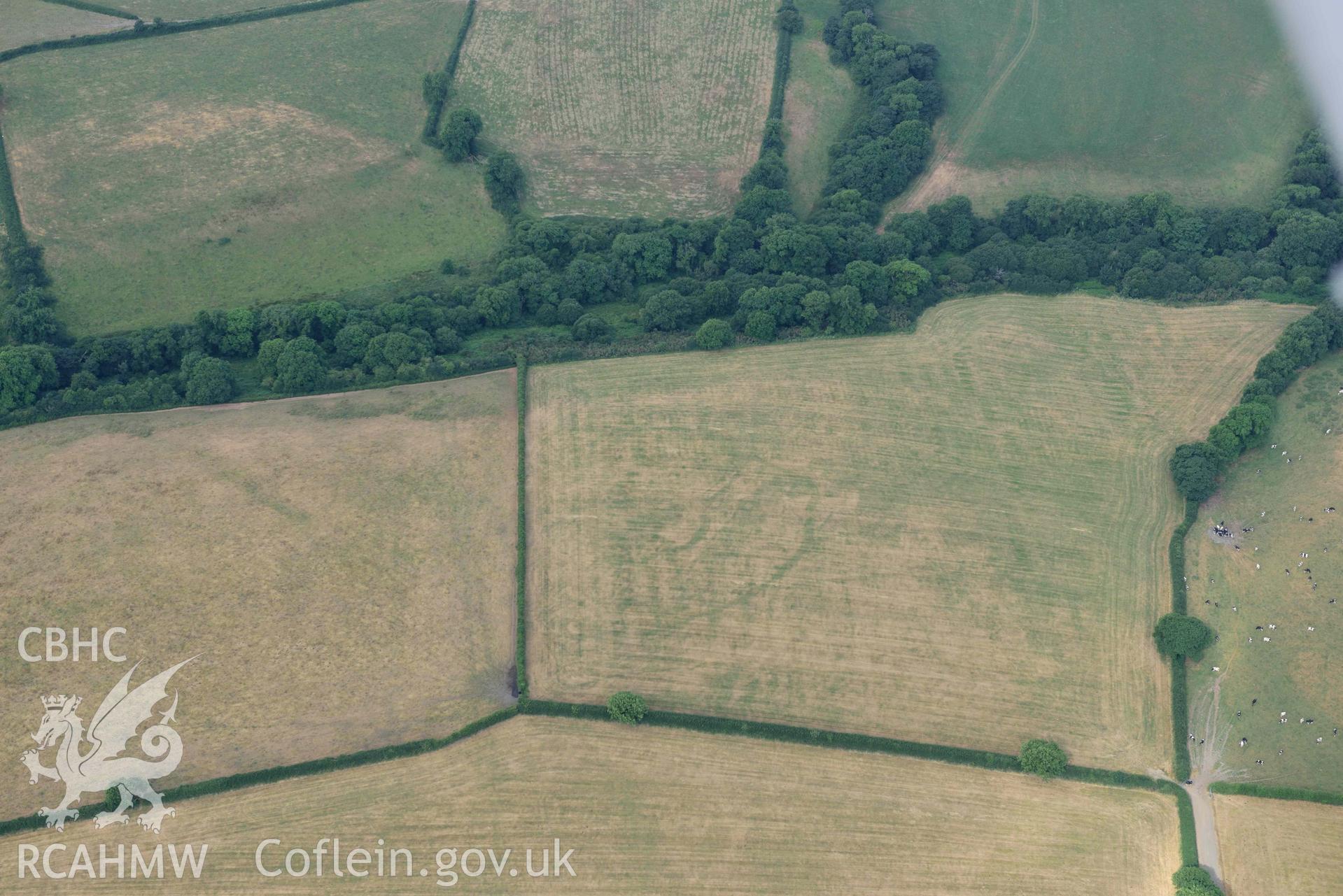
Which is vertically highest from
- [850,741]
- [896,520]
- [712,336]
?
[712,336]

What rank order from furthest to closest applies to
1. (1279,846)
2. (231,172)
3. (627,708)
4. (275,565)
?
(231,172) < (275,565) < (627,708) < (1279,846)

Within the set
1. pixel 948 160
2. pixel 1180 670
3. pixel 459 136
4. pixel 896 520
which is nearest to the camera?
pixel 1180 670

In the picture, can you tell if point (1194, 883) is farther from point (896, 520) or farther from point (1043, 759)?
point (896, 520)

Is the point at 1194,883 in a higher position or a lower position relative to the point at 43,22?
lower

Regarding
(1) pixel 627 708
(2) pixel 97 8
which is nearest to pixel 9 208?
(2) pixel 97 8

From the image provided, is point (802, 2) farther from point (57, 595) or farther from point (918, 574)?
point (57, 595)

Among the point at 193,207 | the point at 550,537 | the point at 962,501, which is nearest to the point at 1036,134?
the point at 962,501
